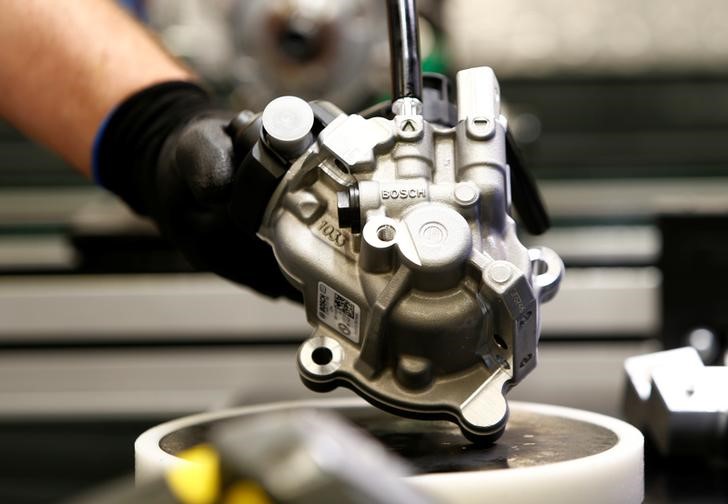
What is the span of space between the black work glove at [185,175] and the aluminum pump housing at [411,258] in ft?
0.22

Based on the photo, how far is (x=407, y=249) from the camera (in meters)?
0.60

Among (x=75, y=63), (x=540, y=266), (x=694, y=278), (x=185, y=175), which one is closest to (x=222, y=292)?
(x=694, y=278)

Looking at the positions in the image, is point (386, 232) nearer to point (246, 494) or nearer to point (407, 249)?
point (407, 249)

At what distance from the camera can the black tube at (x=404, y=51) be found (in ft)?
2.20

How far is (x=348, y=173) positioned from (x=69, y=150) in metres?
0.45

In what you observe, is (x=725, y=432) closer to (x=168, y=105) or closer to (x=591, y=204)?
(x=168, y=105)

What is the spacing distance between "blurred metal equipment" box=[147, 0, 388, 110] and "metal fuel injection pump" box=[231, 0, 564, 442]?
113cm

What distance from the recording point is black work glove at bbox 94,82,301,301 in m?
0.75

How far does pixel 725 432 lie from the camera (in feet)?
2.56

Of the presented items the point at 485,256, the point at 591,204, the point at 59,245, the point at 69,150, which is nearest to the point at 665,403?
the point at 485,256

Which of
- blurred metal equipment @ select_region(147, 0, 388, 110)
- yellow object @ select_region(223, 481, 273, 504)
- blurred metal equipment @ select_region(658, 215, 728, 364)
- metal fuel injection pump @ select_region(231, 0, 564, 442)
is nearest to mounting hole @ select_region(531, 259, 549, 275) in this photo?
metal fuel injection pump @ select_region(231, 0, 564, 442)

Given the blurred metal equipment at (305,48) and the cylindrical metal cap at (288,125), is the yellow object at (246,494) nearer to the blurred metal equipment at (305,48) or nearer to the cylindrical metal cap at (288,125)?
the cylindrical metal cap at (288,125)

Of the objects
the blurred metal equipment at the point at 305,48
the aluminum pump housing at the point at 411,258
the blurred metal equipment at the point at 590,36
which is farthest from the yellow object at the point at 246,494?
the blurred metal equipment at the point at 590,36

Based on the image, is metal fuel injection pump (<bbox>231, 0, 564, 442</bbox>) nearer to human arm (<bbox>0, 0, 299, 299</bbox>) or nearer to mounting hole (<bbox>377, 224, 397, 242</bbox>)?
mounting hole (<bbox>377, 224, 397, 242</bbox>)
